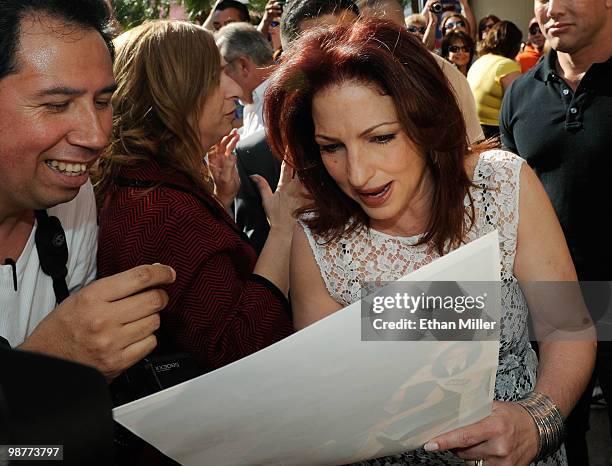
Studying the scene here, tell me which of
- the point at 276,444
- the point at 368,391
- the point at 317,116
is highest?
the point at 317,116

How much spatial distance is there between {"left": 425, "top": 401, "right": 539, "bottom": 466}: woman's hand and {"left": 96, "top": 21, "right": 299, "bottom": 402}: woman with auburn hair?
591mm

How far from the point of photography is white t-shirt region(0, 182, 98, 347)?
1458 millimetres

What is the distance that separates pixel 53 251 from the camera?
157cm

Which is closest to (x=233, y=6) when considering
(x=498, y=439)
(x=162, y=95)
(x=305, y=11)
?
(x=305, y=11)

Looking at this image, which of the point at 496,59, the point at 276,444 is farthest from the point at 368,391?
the point at 496,59

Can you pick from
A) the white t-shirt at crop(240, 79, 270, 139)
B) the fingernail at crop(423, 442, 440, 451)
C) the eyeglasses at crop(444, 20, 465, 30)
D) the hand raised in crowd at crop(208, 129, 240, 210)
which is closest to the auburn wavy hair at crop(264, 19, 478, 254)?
the fingernail at crop(423, 442, 440, 451)

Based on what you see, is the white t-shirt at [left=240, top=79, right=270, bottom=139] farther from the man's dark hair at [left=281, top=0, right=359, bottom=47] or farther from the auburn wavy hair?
the auburn wavy hair

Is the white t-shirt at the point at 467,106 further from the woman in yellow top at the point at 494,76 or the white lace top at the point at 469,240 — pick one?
the woman in yellow top at the point at 494,76

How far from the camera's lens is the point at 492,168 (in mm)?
1709

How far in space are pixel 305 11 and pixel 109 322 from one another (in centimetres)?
223

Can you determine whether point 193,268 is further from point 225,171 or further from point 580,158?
point 580,158

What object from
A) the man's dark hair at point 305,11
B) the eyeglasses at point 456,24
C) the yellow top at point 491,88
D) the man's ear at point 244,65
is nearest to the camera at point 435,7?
the eyeglasses at point 456,24

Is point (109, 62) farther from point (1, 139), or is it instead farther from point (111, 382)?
point (111, 382)

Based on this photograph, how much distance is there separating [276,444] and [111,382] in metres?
0.45
